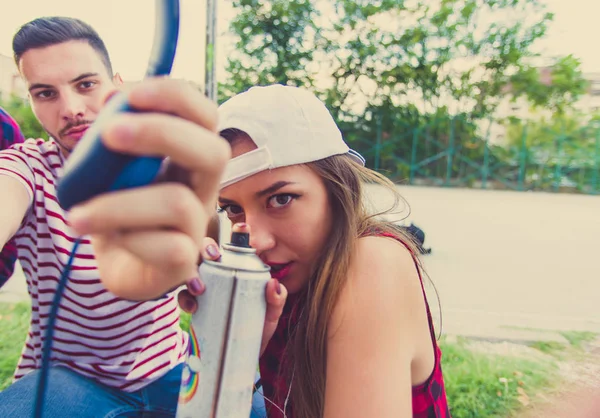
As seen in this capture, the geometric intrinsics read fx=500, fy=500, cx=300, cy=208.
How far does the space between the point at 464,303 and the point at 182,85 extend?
400 centimetres

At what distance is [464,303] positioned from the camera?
4141 millimetres

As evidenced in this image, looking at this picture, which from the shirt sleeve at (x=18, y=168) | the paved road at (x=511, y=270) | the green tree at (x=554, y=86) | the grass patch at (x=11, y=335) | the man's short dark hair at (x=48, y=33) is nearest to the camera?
the shirt sleeve at (x=18, y=168)

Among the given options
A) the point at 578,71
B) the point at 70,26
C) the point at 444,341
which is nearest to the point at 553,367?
the point at 444,341

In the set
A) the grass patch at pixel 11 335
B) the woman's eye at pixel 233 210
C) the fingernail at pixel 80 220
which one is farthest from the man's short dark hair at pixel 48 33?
the grass patch at pixel 11 335

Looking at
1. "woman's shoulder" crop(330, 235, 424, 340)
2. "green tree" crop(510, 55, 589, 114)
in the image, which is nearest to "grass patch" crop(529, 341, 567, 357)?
"woman's shoulder" crop(330, 235, 424, 340)

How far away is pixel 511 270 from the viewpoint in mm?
5359

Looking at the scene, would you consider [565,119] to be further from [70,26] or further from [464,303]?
[70,26]

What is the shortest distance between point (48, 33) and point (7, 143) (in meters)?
0.40

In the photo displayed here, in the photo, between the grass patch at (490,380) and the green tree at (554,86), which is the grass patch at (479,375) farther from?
the green tree at (554,86)

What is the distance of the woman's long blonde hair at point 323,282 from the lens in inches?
44.3

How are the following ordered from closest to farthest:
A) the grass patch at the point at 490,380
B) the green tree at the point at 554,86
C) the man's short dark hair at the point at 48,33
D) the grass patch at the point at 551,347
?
the man's short dark hair at the point at 48,33
the grass patch at the point at 490,380
the grass patch at the point at 551,347
the green tree at the point at 554,86

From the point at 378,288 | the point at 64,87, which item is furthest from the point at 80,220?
the point at 64,87

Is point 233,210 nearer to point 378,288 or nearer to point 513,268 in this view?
point 378,288

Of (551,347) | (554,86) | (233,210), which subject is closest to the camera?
(233,210)
